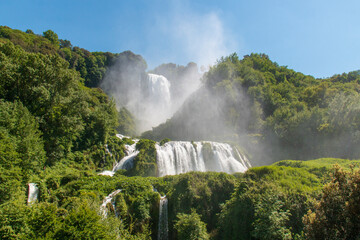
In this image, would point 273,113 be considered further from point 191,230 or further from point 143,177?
point 191,230

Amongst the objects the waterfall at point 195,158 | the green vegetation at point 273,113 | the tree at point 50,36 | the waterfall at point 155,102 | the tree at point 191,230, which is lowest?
the tree at point 191,230

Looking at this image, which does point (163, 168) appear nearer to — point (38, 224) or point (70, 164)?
point (70, 164)

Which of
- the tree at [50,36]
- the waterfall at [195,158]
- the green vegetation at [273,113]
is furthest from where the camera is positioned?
the tree at [50,36]

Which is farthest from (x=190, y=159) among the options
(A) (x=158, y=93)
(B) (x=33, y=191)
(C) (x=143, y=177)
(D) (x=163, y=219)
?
(A) (x=158, y=93)

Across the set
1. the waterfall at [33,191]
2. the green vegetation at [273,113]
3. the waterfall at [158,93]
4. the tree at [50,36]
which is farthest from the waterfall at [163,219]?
the tree at [50,36]

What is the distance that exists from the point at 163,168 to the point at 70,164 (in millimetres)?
12044

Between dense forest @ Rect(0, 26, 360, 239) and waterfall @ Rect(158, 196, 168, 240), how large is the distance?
0.80ft

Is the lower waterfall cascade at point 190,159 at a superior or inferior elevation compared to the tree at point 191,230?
superior

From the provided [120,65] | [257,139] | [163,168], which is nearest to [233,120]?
[257,139]

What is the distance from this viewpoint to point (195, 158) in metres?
30.9

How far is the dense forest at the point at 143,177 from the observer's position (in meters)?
8.68

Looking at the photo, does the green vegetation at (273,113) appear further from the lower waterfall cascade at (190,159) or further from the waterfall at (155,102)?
the waterfall at (155,102)

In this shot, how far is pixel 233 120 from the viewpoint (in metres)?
49.2

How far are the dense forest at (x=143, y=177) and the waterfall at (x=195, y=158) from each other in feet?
4.61
